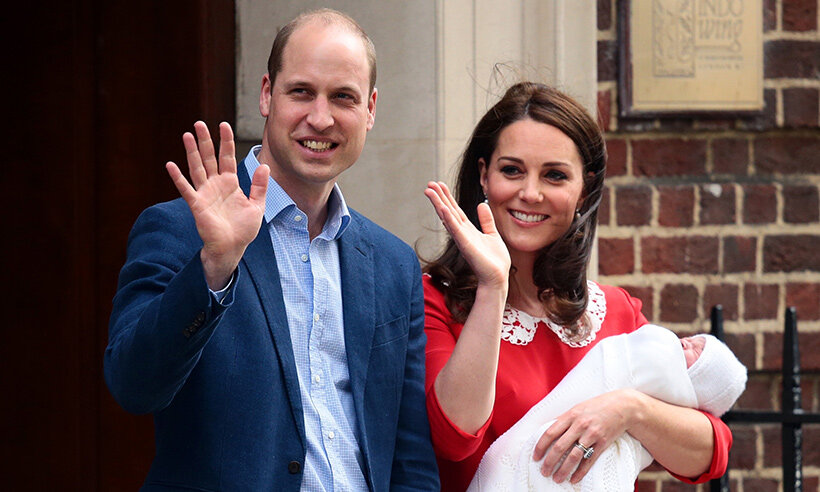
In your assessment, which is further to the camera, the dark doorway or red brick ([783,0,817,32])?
red brick ([783,0,817,32])

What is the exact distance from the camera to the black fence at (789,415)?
11.0 feet

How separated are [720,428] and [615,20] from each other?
4.41 feet

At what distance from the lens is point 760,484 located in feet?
12.1

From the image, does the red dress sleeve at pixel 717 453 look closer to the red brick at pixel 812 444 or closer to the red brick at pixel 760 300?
the red brick at pixel 760 300

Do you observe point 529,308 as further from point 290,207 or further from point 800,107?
point 800,107

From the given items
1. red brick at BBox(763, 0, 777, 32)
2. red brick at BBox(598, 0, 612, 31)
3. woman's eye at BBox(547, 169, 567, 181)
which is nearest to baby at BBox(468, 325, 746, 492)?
woman's eye at BBox(547, 169, 567, 181)

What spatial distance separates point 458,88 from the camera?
11.0 ft

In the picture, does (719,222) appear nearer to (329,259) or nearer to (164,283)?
(329,259)

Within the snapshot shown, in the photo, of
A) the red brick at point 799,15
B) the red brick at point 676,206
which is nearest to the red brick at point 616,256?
the red brick at point 676,206

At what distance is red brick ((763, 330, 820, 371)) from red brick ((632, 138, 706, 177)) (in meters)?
0.56

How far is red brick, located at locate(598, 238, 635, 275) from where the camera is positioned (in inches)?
140

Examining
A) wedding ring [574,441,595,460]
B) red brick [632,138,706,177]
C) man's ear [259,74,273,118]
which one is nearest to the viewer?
man's ear [259,74,273,118]

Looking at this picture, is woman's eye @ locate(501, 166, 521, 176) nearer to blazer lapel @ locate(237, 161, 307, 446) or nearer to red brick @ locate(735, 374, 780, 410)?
blazer lapel @ locate(237, 161, 307, 446)

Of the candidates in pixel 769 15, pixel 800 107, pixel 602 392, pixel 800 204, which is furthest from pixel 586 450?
pixel 769 15
